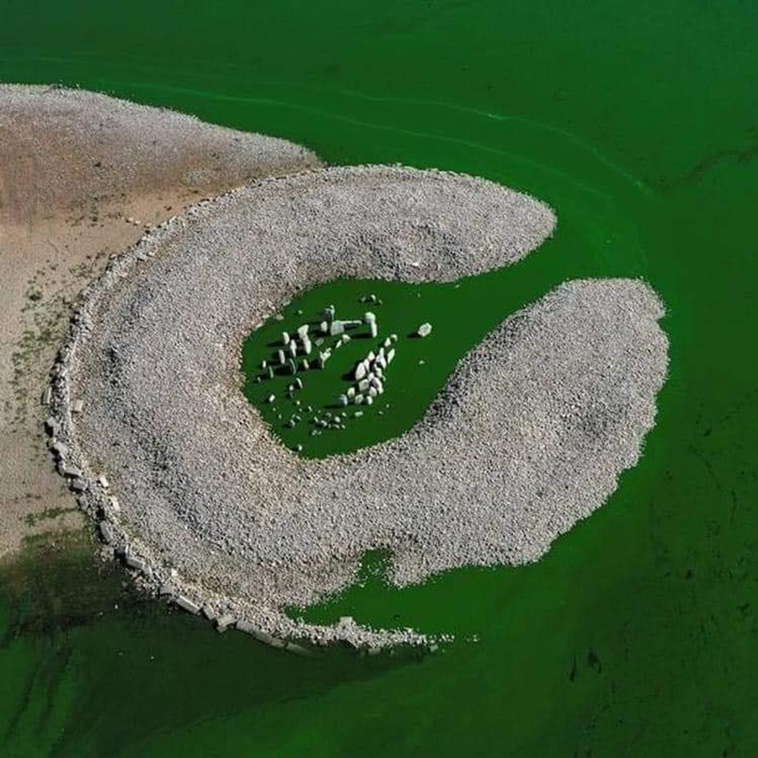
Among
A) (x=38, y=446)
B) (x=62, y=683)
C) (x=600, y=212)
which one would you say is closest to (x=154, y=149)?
(x=38, y=446)

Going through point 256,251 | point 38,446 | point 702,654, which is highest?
point 256,251

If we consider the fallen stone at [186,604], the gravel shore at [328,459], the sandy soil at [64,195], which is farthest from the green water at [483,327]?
the sandy soil at [64,195]

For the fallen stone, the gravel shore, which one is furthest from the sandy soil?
the fallen stone

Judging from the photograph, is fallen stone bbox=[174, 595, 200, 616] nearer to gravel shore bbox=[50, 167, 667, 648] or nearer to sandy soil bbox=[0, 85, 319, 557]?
gravel shore bbox=[50, 167, 667, 648]

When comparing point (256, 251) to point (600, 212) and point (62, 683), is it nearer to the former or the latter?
point (600, 212)

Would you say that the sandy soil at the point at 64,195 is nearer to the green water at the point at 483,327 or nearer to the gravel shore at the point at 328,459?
the gravel shore at the point at 328,459

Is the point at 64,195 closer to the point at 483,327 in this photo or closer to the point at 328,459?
the point at 328,459
